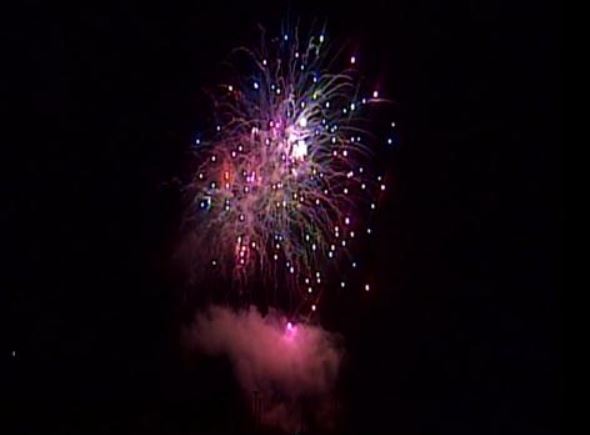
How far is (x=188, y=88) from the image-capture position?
11.2ft

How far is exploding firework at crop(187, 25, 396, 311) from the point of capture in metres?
3.22

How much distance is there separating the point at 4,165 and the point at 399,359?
1.77 m

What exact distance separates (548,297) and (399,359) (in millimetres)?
648

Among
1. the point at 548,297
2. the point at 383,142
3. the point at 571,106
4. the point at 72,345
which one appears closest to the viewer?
the point at 571,106

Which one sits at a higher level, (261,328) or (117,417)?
(261,328)

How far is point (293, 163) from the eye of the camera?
322cm

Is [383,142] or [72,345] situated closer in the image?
[383,142]

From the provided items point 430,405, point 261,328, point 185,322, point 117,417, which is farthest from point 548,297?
point 117,417

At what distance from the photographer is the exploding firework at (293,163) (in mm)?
3225

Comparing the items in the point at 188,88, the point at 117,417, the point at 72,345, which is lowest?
the point at 117,417

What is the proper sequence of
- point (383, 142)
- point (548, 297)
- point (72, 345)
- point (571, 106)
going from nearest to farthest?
point (571, 106), point (548, 297), point (383, 142), point (72, 345)

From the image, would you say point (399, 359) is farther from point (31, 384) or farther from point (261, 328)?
point (31, 384)

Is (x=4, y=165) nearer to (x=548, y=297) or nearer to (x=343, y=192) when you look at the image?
(x=343, y=192)

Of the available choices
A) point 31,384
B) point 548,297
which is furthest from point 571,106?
point 31,384
